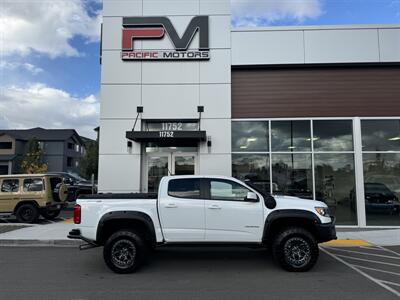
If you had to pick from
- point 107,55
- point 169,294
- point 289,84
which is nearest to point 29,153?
point 107,55

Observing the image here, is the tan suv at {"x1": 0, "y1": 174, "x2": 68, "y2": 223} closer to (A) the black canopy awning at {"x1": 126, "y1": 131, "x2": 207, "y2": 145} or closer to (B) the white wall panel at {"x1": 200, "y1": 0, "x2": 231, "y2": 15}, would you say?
(A) the black canopy awning at {"x1": 126, "y1": 131, "x2": 207, "y2": 145}

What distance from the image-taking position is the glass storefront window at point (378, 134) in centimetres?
1285

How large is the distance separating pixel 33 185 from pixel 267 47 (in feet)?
36.2

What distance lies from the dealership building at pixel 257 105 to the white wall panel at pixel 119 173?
0.04 m

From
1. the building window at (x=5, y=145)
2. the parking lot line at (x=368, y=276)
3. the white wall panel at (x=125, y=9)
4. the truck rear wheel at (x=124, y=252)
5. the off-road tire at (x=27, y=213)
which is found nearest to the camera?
the parking lot line at (x=368, y=276)

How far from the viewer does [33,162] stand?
47406 millimetres

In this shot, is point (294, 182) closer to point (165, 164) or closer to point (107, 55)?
point (165, 164)

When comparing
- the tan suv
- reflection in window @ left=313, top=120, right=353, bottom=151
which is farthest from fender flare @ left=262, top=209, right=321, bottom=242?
the tan suv

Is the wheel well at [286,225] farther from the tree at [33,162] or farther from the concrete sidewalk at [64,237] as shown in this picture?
the tree at [33,162]

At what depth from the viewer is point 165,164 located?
1321 centimetres

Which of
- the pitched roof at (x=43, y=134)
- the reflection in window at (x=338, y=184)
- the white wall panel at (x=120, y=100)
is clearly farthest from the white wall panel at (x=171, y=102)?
the pitched roof at (x=43, y=134)

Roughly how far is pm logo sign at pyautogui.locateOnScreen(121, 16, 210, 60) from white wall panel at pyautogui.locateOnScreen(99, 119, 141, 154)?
101 inches

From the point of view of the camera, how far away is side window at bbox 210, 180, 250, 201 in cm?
714

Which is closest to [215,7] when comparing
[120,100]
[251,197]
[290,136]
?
[120,100]
